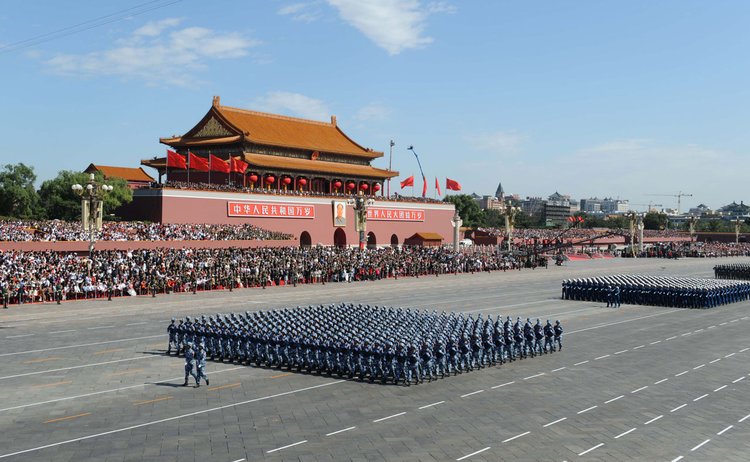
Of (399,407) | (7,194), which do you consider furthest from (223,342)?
(7,194)

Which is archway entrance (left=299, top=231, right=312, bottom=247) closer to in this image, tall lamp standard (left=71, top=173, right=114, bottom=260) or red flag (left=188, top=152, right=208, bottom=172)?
red flag (left=188, top=152, right=208, bottom=172)

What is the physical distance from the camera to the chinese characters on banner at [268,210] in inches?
2161

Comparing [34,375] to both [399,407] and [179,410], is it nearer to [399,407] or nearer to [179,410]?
[179,410]

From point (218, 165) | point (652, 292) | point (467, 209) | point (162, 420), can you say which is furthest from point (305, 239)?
point (467, 209)

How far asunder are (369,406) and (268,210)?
42.3 m

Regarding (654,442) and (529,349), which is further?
(529,349)

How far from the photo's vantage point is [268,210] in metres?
57.0

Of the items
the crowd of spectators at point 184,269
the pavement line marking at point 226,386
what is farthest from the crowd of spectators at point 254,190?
the pavement line marking at point 226,386

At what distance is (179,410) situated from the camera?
50.2 feet

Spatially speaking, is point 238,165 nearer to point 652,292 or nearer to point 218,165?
point 218,165

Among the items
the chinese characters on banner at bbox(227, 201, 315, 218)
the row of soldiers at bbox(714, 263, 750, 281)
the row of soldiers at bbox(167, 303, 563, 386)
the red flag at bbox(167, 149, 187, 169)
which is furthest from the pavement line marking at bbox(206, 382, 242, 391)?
the row of soldiers at bbox(714, 263, 750, 281)

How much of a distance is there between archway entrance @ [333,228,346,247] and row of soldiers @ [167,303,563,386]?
40.5m

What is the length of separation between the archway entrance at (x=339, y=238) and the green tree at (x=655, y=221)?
10583 cm

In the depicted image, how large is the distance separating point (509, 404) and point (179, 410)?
677cm
